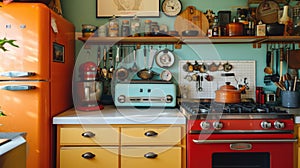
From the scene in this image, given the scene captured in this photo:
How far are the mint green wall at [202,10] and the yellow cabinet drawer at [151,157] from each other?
1.04 m

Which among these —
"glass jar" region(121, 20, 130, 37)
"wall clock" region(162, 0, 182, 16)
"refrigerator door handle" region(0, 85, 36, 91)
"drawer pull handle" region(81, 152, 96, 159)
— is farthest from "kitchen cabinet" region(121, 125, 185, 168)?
"wall clock" region(162, 0, 182, 16)

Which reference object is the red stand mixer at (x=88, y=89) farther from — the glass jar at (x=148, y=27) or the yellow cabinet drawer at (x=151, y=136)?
the glass jar at (x=148, y=27)

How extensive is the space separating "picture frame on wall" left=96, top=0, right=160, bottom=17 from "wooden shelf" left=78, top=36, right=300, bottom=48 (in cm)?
27

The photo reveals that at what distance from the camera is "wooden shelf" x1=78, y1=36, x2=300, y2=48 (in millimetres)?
2451

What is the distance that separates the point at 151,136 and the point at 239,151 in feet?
2.01

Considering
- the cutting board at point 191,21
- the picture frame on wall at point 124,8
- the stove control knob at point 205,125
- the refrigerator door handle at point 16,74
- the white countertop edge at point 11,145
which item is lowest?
the stove control knob at point 205,125

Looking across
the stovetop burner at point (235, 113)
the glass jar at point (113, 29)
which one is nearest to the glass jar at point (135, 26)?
the glass jar at point (113, 29)

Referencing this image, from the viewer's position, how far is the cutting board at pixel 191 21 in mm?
2635

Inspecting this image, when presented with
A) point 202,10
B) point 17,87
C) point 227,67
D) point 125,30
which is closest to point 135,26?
point 125,30

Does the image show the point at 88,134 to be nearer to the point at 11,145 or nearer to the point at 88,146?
the point at 88,146

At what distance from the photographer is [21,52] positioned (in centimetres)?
187

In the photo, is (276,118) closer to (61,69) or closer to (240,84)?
(240,84)

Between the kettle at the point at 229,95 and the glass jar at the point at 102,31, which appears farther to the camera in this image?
the glass jar at the point at 102,31

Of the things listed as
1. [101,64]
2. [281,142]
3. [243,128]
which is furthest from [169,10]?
[281,142]
